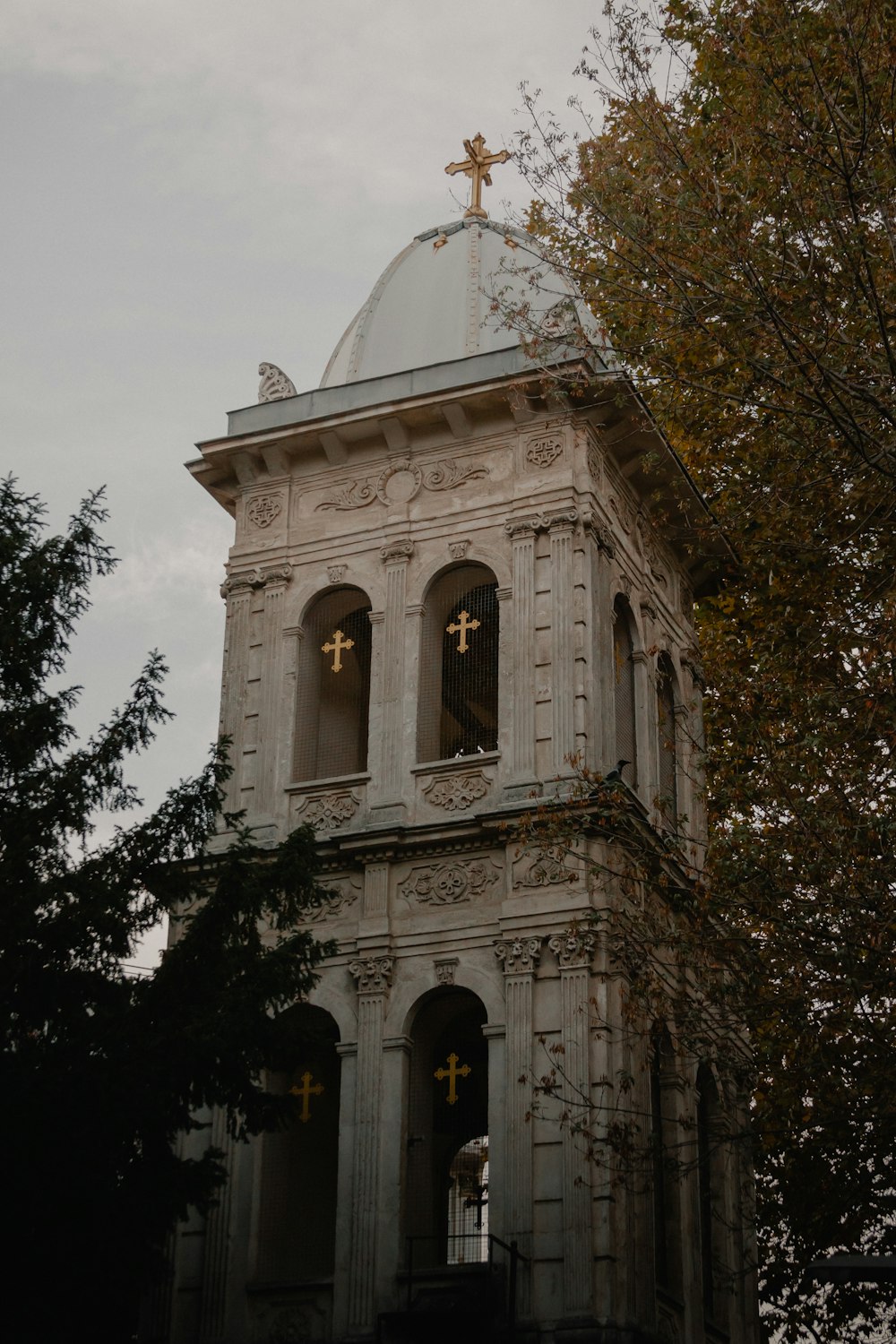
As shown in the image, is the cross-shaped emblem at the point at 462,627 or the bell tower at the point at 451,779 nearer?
the bell tower at the point at 451,779

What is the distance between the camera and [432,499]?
24438 mm

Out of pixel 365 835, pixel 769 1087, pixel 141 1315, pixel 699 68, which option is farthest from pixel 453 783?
pixel 699 68

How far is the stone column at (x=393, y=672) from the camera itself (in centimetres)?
2278

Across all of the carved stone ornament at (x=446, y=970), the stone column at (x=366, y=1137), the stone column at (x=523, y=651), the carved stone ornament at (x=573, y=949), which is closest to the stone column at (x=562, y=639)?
the stone column at (x=523, y=651)

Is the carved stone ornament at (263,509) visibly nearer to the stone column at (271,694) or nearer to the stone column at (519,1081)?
the stone column at (271,694)

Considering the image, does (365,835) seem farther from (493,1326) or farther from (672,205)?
(672,205)

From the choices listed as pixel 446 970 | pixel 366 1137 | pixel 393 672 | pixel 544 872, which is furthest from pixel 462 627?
pixel 366 1137

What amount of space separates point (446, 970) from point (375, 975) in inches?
34.3

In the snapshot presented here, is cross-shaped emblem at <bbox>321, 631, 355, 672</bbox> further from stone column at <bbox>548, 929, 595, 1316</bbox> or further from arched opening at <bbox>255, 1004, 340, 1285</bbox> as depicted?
stone column at <bbox>548, 929, 595, 1316</bbox>

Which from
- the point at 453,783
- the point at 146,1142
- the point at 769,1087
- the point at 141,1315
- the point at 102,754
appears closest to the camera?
the point at 146,1142

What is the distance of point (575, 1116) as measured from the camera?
19766 mm

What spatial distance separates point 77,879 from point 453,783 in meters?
6.32

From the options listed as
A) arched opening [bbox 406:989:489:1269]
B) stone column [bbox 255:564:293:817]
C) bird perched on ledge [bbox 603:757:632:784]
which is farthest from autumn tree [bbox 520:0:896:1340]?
stone column [bbox 255:564:293:817]

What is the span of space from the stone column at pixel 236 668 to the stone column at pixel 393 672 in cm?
201
